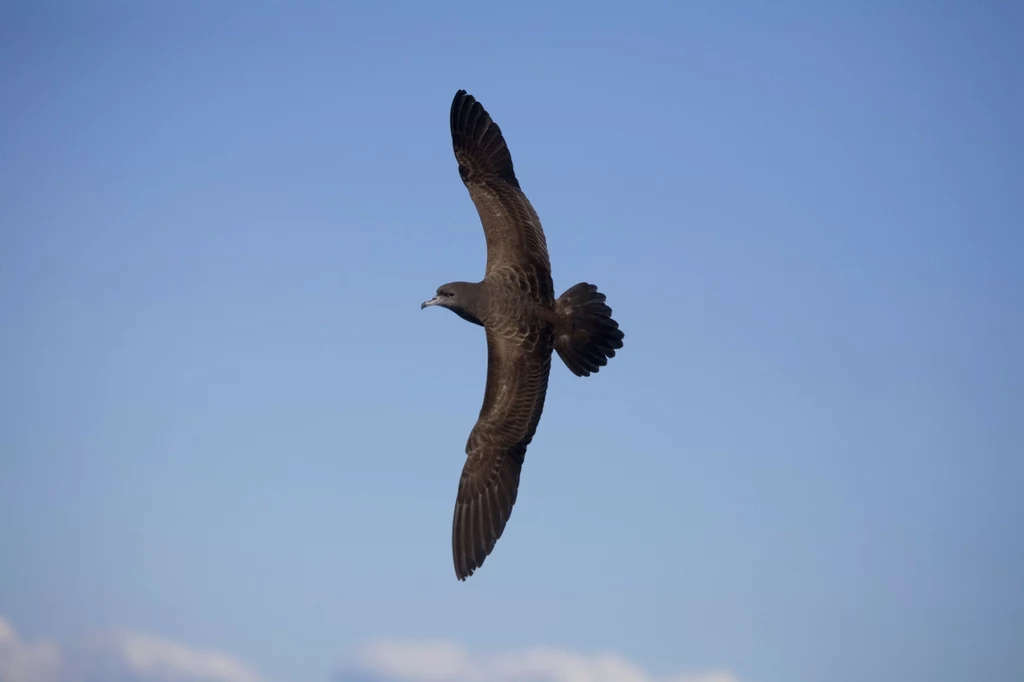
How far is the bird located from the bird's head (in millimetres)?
13

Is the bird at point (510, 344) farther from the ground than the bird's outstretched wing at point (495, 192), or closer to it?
closer to it

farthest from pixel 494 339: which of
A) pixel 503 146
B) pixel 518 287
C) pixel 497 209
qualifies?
pixel 503 146

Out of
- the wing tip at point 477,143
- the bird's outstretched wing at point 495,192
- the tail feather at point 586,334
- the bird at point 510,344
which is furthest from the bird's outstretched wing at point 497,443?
the wing tip at point 477,143

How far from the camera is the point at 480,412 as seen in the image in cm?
1438

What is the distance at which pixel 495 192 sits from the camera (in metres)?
14.8

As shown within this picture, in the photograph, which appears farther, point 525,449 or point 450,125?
point 450,125

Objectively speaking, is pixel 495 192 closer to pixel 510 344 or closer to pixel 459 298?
pixel 459 298

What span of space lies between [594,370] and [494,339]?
137cm

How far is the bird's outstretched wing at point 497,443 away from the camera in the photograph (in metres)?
14.1

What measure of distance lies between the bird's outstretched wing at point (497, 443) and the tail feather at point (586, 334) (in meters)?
0.26

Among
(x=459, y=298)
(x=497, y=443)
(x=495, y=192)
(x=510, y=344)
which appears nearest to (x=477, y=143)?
(x=495, y=192)

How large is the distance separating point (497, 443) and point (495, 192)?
3.38 m

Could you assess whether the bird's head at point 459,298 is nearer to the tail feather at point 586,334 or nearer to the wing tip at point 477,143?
the tail feather at point 586,334

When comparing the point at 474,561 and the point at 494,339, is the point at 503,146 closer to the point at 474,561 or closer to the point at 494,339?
the point at 494,339
